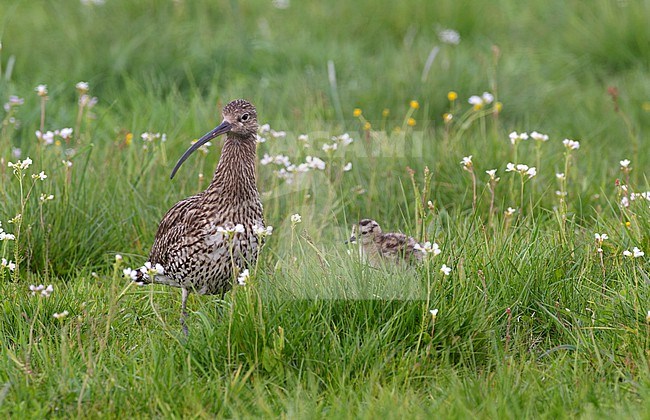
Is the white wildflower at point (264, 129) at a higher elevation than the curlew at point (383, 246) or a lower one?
higher

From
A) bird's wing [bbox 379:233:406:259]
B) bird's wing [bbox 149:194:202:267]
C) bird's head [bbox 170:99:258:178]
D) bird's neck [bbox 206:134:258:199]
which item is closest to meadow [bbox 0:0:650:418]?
bird's wing [bbox 379:233:406:259]

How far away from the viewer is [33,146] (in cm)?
699

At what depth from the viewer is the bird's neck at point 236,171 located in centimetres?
518

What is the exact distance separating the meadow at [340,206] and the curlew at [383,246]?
0.15 m

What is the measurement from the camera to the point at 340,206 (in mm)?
6641

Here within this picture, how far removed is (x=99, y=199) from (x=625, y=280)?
3.18 metres

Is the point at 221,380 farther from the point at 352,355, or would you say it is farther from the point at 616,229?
the point at 616,229

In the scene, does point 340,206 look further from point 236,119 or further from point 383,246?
point 236,119

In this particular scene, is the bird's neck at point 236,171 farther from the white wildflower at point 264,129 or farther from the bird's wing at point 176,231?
the white wildflower at point 264,129

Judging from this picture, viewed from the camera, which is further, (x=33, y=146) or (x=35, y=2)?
(x=35, y=2)

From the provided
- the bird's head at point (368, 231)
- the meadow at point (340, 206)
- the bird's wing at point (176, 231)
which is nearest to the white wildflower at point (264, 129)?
the meadow at point (340, 206)

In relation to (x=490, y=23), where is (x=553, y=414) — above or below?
below

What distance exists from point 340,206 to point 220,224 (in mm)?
1659

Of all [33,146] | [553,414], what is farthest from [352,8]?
[553,414]
